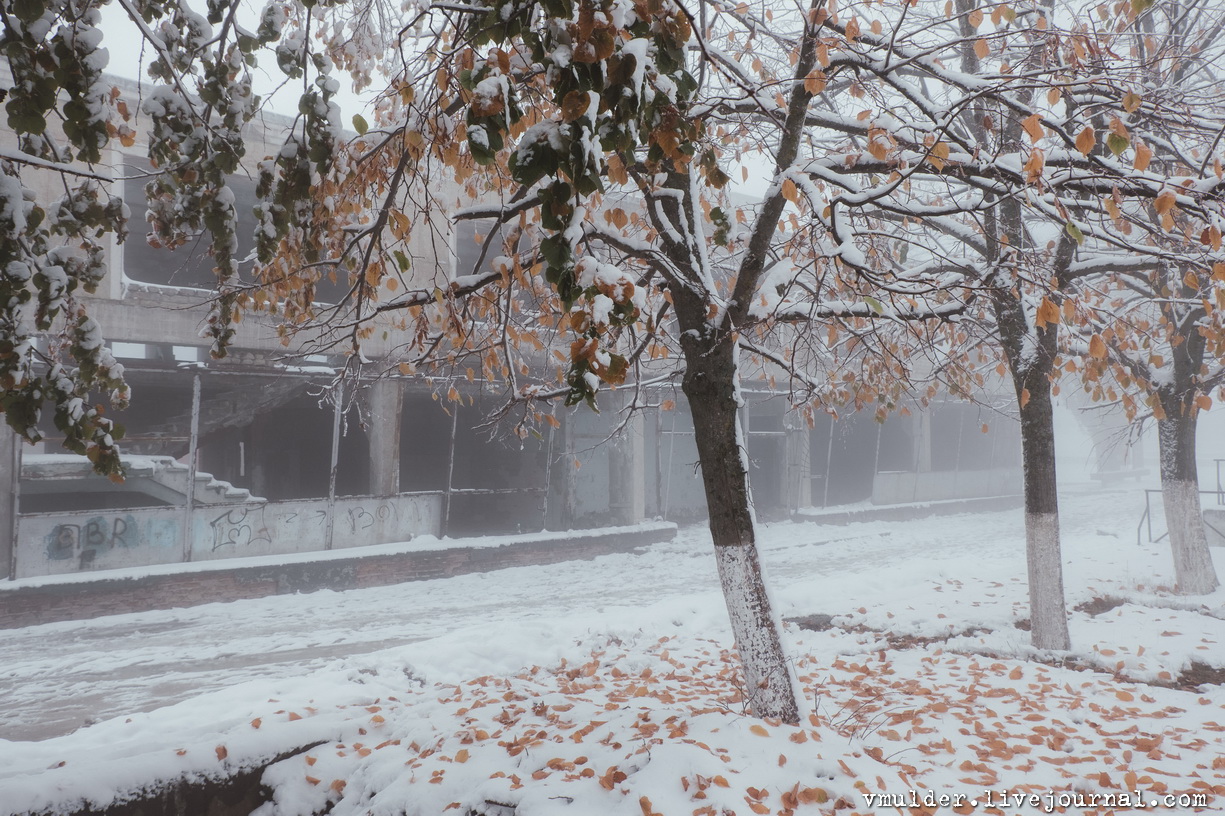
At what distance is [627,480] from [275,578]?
30.0 feet

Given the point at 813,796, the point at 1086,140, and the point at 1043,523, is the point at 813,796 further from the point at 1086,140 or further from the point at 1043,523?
the point at 1043,523

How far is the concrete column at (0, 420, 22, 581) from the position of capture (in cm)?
1130

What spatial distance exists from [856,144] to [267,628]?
10.1m

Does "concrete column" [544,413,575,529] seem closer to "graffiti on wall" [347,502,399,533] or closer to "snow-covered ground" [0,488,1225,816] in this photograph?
"graffiti on wall" [347,502,399,533]

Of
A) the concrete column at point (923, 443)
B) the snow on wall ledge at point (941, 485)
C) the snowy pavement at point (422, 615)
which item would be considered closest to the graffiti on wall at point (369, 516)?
the snowy pavement at point (422, 615)

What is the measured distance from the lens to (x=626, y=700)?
559 centimetres

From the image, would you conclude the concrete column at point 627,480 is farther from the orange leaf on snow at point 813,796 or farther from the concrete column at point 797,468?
the orange leaf on snow at point 813,796

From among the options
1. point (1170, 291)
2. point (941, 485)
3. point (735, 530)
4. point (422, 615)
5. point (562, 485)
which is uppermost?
point (1170, 291)

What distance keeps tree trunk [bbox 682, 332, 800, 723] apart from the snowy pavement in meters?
4.19

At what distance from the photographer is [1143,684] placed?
20.6 feet

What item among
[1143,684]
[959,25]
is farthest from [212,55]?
[1143,684]

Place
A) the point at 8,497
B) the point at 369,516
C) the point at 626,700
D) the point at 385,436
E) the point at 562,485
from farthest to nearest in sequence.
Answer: the point at 562,485 → the point at 385,436 → the point at 369,516 → the point at 8,497 → the point at 626,700

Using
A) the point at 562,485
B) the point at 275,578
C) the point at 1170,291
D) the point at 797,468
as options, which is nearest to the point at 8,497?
the point at 275,578

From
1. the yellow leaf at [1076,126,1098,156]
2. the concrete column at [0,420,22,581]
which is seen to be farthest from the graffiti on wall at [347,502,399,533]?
the yellow leaf at [1076,126,1098,156]
